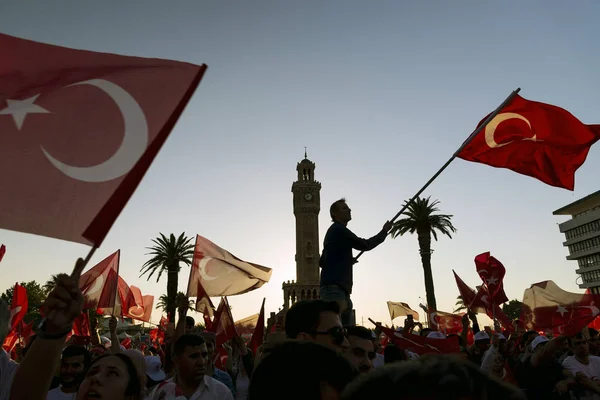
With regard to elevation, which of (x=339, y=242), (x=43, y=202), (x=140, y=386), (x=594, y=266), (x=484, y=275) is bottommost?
(x=140, y=386)

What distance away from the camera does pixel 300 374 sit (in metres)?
2.17

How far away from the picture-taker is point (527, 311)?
13.9 m

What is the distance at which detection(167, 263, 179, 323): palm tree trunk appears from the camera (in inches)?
1289

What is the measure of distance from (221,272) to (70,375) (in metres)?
7.67

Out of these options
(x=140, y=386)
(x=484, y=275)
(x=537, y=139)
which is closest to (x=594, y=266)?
(x=484, y=275)

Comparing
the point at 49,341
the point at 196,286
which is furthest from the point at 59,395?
the point at 196,286

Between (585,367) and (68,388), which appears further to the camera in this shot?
(585,367)

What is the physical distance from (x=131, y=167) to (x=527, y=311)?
44.9ft

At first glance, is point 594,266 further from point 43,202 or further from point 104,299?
point 43,202

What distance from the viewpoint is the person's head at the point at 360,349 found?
14.8 ft

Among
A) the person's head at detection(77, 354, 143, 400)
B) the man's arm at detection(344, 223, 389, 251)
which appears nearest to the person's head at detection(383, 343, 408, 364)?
the man's arm at detection(344, 223, 389, 251)

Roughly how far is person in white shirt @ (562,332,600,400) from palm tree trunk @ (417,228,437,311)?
22.9 metres

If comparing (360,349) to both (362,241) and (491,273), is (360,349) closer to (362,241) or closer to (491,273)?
(362,241)

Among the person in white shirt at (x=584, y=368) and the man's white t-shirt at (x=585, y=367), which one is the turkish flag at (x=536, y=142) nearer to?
the person in white shirt at (x=584, y=368)
